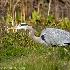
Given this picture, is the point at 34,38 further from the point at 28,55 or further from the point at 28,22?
the point at 28,22

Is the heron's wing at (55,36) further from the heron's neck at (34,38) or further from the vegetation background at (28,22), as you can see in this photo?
the vegetation background at (28,22)

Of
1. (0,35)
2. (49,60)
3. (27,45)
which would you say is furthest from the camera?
(0,35)

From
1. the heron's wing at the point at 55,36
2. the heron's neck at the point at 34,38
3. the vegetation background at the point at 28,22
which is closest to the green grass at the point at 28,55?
the vegetation background at the point at 28,22

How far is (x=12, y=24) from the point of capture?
45.0 ft

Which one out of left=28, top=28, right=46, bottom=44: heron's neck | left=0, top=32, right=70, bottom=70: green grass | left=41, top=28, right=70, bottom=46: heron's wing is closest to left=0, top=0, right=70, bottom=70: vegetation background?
left=0, top=32, right=70, bottom=70: green grass

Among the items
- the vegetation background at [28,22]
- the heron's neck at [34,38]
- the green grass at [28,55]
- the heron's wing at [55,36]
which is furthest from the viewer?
the heron's neck at [34,38]

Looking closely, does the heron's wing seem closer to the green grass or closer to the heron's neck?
the heron's neck

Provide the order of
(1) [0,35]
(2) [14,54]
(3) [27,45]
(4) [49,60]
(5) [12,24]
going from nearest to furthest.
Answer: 1. (4) [49,60]
2. (2) [14,54]
3. (3) [27,45]
4. (1) [0,35]
5. (5) [12,24]

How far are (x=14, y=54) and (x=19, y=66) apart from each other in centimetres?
272

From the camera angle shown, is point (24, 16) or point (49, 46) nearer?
point (49, 46)

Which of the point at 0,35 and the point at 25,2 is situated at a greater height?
the point at 25,2

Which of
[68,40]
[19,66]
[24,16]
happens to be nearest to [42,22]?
[24,16]

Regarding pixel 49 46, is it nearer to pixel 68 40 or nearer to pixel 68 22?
pixel 68 40

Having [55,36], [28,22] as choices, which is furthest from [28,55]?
[28,22]
